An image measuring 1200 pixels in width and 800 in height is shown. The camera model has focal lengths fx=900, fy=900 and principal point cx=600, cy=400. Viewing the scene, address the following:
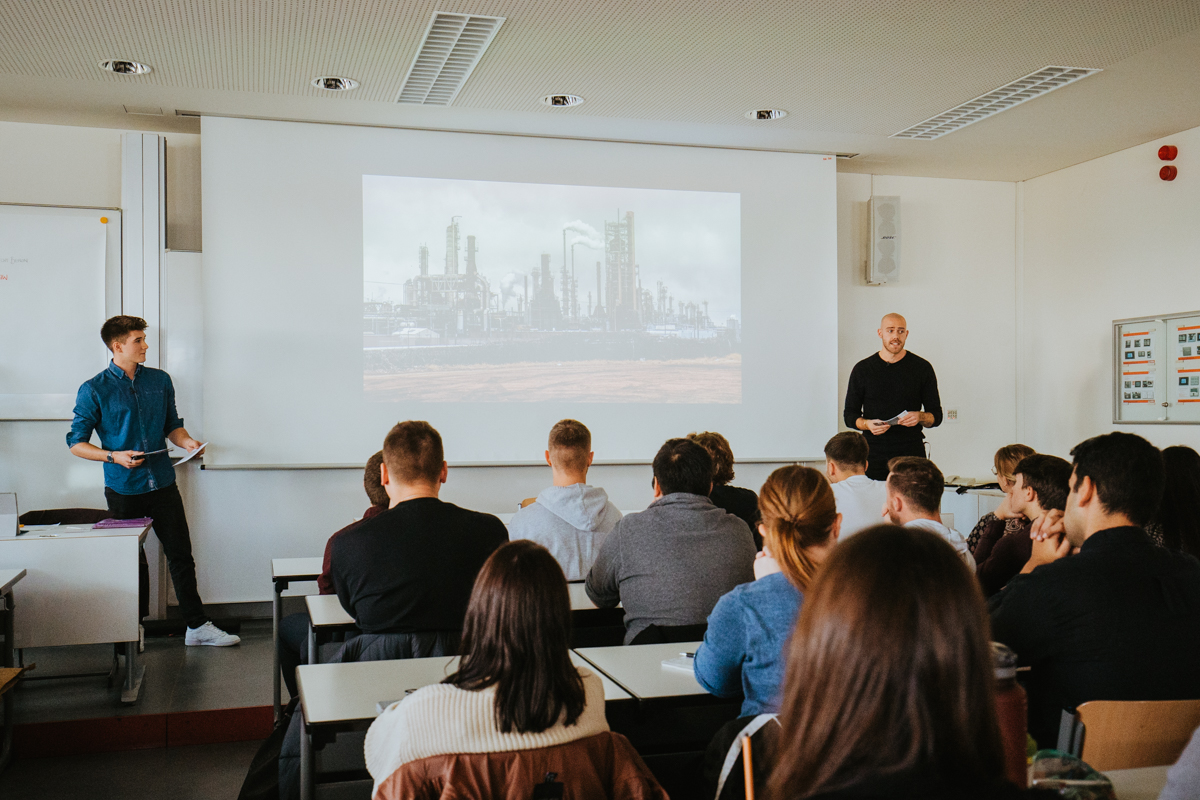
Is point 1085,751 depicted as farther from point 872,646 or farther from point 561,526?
point 561,526

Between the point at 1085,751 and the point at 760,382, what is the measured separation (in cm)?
451

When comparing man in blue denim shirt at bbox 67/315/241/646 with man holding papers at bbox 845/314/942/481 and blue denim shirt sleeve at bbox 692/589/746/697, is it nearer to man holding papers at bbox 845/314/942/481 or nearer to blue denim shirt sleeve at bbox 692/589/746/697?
blue denim shirt sleeve at bbox 692/589/746/697

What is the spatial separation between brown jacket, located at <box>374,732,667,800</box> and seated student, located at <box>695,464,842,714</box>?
412 mm

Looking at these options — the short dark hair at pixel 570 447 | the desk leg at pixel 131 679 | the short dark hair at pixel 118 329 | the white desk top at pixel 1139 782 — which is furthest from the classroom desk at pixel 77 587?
the white desk top at pixel 1139 782

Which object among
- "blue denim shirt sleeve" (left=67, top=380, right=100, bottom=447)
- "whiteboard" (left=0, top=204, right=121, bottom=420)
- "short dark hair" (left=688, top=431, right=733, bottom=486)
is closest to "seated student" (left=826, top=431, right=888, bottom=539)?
"short dark hair" (left=688, top=431, right=733, bottom=486)

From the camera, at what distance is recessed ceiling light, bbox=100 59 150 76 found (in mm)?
4230

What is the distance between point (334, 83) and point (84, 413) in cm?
208

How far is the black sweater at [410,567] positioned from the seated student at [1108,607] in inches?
53.4

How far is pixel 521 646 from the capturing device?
1393 mm

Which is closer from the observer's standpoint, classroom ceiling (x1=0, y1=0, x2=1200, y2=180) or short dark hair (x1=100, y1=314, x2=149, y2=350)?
classroom ceiling (x1=0, y1=0, x2=1200, y2=180)

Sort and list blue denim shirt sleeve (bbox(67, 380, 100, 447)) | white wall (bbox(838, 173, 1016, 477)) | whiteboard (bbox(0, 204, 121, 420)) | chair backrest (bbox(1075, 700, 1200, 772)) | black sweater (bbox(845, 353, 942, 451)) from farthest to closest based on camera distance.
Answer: white wall (bbox(838, 173, 1016, 477)), black sweater (bbox(845, 353, 942, 451)), whiteboard (bbox(0, 204, 121, 420)), blue denim shirt sleeve (bbox(67, 380, 100, 447)), chair backrest (bbox(1075, 700, 1200, 772))

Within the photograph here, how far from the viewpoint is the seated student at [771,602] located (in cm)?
176

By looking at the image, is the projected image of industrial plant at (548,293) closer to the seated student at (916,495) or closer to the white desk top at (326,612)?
the white desk top at (326,612)

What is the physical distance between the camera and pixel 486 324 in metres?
5.64
